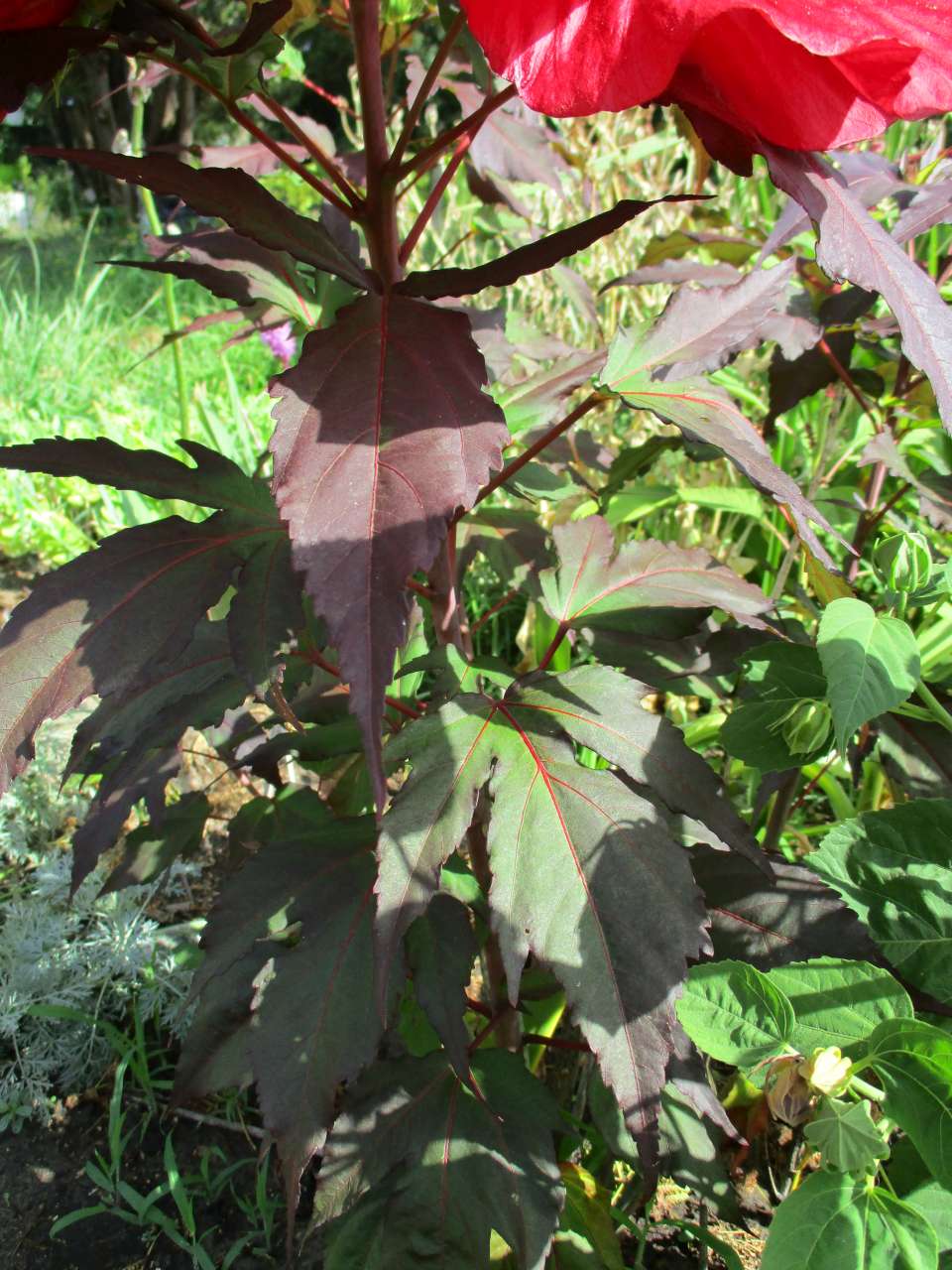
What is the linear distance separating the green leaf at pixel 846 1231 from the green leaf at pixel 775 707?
32cm

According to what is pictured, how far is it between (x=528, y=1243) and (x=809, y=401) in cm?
165

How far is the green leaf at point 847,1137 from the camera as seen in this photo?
1.92 feet

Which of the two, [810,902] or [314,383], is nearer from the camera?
[314,383]

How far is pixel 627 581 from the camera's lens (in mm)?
943

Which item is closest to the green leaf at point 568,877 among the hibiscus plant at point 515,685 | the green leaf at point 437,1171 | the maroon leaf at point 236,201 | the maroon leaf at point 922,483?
the hibiscus plant at point 515,685

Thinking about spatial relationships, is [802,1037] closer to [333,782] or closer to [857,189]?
[333,782]

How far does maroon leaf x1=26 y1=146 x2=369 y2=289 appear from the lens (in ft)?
1.88

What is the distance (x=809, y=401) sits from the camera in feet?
6.57

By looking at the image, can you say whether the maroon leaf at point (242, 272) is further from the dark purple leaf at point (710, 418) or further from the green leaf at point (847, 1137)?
the green leaf at point (847, 1137)

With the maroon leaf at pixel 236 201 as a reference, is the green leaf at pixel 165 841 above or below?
below

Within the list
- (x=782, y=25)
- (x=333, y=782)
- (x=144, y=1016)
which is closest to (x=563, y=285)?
(x=333, y=782)

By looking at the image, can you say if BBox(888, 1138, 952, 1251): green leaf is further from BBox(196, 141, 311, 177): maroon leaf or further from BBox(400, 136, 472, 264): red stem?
BBox(196, 141, 311, 177): maroon leaf

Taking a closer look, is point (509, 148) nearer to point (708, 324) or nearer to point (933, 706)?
point (708, 324)

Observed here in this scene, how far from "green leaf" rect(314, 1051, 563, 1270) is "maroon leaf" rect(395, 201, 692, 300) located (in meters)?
0.66
